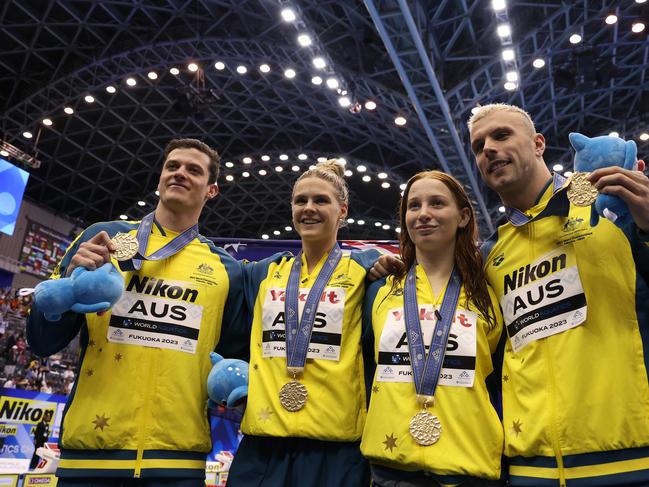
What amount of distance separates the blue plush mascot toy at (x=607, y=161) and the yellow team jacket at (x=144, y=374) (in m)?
1.80

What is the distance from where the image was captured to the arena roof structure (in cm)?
1220

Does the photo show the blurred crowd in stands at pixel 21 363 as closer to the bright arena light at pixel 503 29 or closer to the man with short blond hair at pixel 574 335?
the bright arena light at pixel 503 29

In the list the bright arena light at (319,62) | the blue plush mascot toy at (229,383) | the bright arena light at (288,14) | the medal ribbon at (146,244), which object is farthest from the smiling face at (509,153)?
the bright arena light at (319,62)

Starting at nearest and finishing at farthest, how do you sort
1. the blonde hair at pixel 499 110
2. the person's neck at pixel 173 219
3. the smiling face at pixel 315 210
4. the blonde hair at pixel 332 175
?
1. the blonde hair at pixel 499 110
2. the smiling face at pixel 315 210
3. the blonde hair at pixel 332 175
4. the person's neck at pixel 173 219

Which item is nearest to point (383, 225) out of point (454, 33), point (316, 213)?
point (454, 33)

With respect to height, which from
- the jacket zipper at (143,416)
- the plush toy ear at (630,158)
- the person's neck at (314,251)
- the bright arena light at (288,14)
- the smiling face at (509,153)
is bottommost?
the jacket zipper at (143,416)

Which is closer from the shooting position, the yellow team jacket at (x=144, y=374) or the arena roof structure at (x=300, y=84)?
the yellow team jacket at (x=144, y=374)

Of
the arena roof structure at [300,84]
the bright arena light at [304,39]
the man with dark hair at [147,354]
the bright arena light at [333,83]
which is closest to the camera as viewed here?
the man with dark hair at [147,354]

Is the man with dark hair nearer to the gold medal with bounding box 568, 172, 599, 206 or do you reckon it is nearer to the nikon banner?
the gold medal with bounding box 568, 172, 599, 206

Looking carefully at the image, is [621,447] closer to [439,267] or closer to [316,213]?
[439,267]

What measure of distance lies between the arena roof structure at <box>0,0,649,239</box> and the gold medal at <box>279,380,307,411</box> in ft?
28.8

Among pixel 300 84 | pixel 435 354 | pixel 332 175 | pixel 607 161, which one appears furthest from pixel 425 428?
pixel 300 84

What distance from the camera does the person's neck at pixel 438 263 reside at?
245 centimetres

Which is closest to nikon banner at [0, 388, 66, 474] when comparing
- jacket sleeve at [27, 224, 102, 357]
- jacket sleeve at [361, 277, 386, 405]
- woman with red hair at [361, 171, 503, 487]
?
jacket sleeve at [27, 224, 102, 357]
